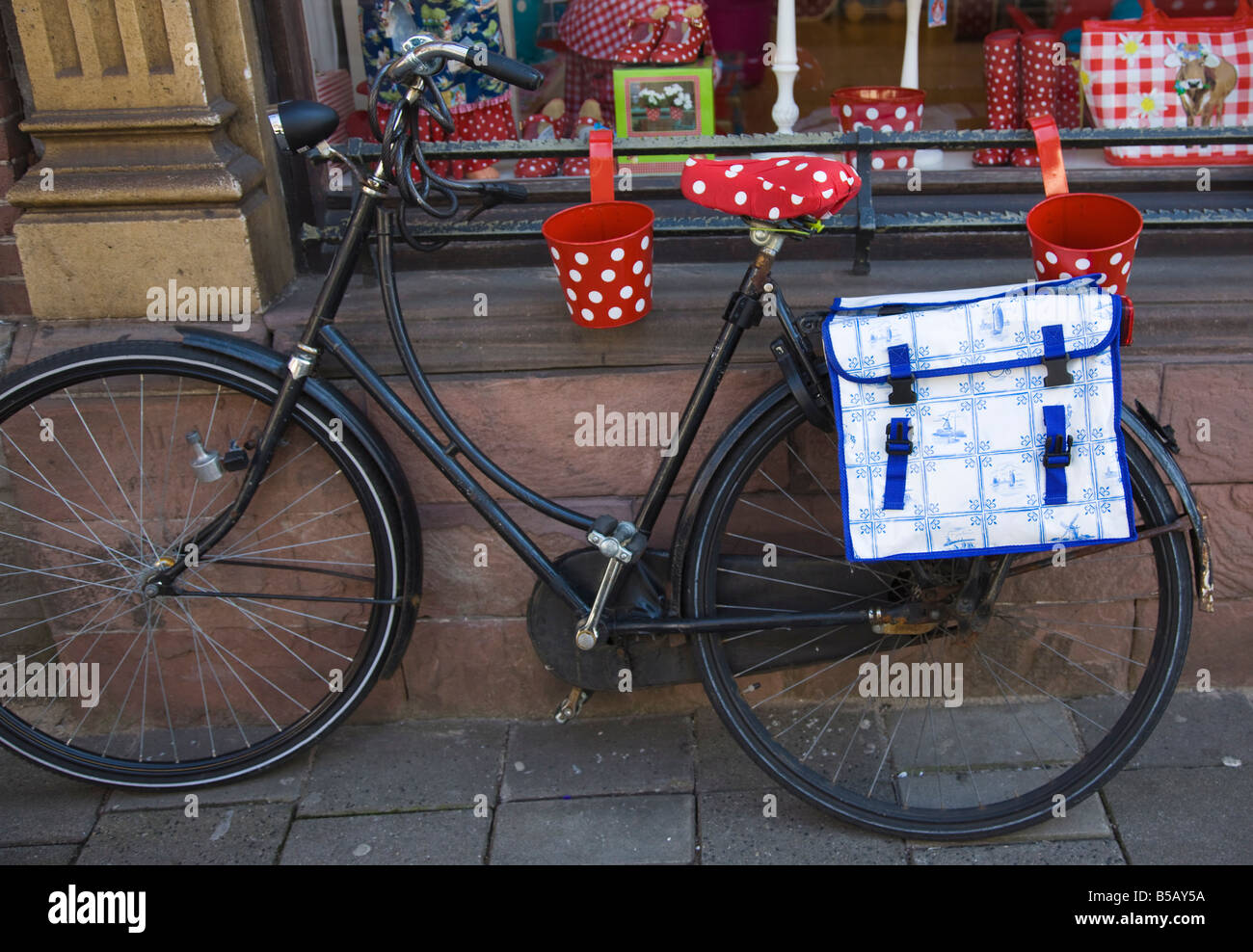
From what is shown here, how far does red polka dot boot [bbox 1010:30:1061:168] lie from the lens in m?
3.47

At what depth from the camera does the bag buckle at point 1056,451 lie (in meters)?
2.25

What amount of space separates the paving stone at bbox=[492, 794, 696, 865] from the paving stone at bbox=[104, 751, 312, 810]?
551mm

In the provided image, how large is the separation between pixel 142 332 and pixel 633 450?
1.20 m

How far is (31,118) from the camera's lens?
8.70ft

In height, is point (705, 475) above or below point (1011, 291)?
below

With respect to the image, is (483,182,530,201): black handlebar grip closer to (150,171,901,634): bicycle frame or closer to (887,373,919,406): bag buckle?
(150,171,901,634): bicycle frame

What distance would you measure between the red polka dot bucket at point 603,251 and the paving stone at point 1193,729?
61.8 inches

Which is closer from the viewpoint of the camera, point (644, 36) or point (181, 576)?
point (181, 576)

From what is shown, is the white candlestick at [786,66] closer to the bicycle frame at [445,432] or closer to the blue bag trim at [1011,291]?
the bicycle frame at [445,432]

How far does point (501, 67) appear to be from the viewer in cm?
223

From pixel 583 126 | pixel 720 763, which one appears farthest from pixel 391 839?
pixel 583 126

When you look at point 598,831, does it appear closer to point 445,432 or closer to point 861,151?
point 445,432

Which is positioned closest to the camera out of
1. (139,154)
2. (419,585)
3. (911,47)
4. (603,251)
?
(603,251)

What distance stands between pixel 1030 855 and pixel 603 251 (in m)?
1.62
